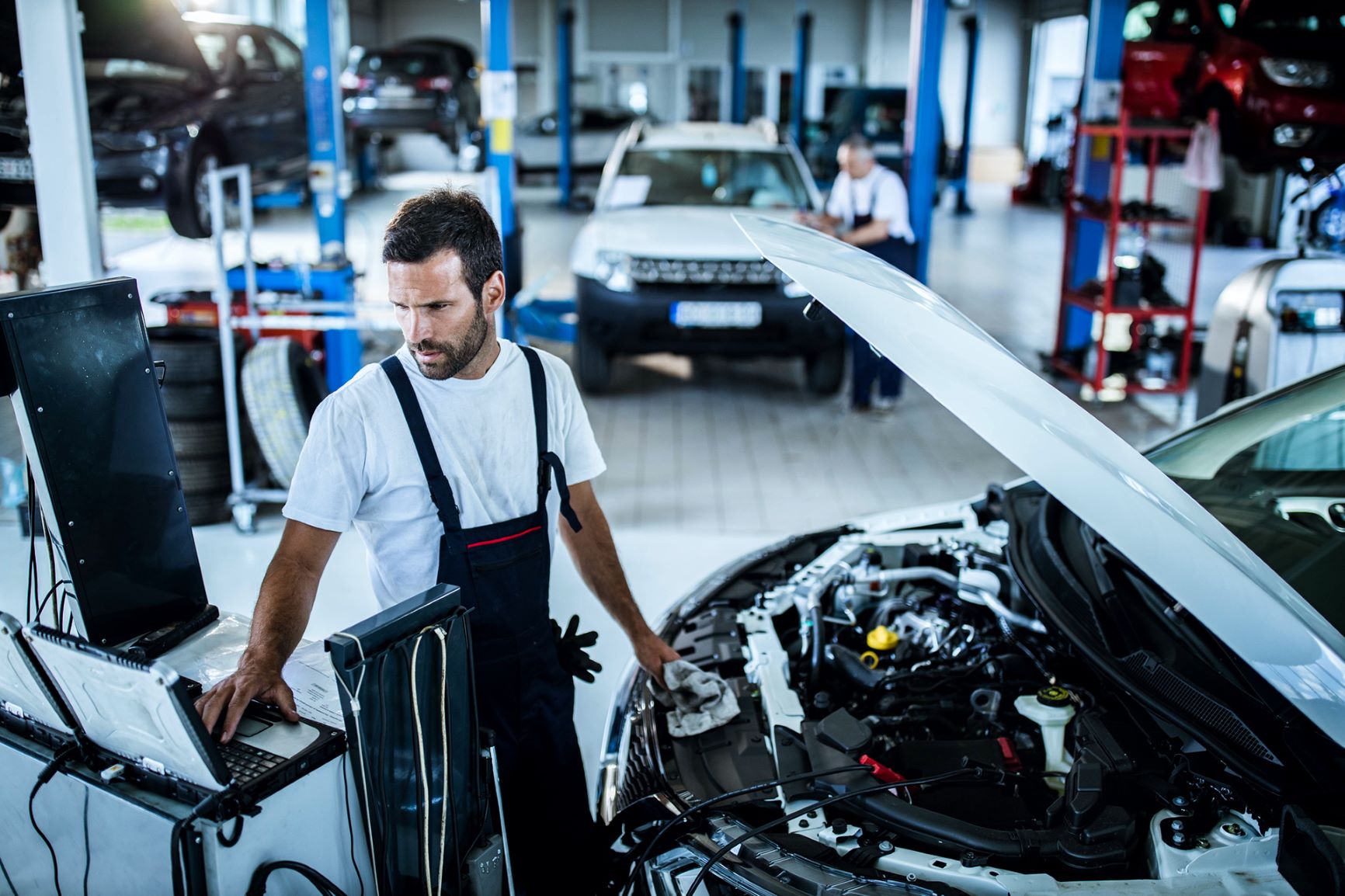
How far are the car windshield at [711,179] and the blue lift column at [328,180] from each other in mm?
1842

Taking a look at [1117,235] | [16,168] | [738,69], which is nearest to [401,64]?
[738,69]

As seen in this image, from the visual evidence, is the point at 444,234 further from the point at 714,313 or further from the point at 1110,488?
the point at 714,313

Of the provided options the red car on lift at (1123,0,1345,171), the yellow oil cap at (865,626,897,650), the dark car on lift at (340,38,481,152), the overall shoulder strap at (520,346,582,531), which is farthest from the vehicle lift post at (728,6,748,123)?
the overall shoulder strap at (520,346,582,531)

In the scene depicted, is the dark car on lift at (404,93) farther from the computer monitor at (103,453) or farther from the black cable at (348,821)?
the black cable at (348,821)

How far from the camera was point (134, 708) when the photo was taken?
154 cm

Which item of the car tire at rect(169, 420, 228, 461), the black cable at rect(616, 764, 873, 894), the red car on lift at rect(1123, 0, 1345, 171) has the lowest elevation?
the car tire at rect(169, 420, 228, 461)

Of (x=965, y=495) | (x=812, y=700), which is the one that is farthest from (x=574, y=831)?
(x=965, y=495)

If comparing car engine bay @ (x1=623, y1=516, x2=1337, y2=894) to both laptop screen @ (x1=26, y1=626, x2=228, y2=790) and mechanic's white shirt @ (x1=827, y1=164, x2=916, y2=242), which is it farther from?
mechanic's white shirt @ (x1=827, y1=164, x2=916, y2=242)

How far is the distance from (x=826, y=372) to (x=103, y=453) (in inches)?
229

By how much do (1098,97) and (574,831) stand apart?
676 cm

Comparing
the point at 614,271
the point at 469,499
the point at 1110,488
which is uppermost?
the point at 1110,488

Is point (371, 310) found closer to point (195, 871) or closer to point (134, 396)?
point (134, 396)

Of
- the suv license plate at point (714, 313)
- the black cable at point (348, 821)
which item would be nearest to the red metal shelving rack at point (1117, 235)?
the suv license plate at point (714, 313)

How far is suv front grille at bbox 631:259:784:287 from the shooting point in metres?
6.77
